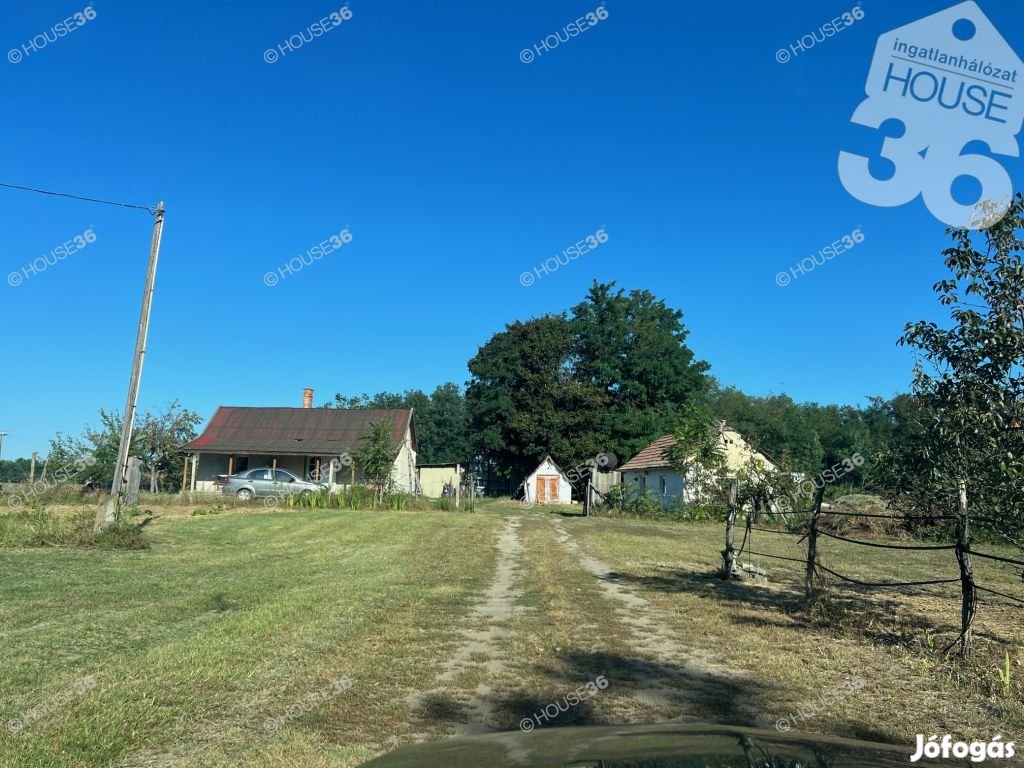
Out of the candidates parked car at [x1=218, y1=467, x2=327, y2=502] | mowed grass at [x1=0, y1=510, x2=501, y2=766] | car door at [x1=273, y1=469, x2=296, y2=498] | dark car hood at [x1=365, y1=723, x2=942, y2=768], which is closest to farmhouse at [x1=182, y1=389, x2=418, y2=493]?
car door at [x1=273, y1=469, x2=296, y2=498]

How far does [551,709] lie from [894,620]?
598cm

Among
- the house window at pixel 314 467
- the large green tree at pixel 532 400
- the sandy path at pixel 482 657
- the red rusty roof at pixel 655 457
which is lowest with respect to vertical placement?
the sandy path at pixel 482 657

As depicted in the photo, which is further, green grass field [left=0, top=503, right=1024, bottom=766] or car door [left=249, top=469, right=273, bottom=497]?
car door [left=249, top=469, right=273, bottom=497]

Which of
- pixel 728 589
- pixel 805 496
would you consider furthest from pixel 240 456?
pixel 728 589

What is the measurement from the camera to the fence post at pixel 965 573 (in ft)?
23.0

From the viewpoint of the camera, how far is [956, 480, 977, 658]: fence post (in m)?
7.00

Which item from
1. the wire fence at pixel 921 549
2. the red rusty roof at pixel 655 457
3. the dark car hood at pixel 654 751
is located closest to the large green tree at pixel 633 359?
the red rusty roof at pixel 655 457

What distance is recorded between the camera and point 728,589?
11.6 meters

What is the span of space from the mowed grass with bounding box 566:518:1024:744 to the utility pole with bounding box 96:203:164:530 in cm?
998

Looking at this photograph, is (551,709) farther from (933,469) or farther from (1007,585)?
(1007,585)

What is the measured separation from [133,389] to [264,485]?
56.2 ft

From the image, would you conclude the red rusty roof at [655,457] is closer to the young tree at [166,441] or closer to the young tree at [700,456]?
the young tree at [700,456]

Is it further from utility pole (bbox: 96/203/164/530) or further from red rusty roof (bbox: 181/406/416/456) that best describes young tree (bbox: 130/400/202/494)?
utility pole (bbox: 96/203/164/530)

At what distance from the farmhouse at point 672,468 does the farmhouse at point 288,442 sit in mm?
12605
